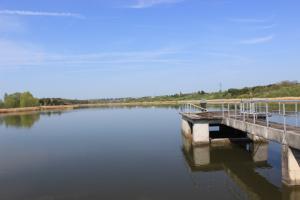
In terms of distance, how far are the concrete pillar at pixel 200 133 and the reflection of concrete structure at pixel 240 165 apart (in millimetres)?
402

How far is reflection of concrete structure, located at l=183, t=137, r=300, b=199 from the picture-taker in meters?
14.0

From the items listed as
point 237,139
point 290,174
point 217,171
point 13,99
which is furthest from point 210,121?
point 13,99

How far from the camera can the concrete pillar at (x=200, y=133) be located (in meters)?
24.7

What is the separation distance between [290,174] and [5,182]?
12604mm

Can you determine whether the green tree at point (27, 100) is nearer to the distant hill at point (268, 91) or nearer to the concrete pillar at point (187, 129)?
the distant hill at point (268, 91)

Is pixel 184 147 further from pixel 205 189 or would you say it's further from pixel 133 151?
pixel 205 189

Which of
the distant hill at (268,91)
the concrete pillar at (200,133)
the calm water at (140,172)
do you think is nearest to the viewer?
the calm water at (140,172)

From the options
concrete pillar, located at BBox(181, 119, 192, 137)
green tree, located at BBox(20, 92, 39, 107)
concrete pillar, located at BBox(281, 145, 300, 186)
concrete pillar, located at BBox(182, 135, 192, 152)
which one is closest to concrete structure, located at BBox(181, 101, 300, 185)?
concrete pillar, located at BBox(281, 145, 300, 186)

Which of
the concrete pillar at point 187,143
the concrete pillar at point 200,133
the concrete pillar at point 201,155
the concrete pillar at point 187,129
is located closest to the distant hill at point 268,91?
the concrete pillar at point 187,129

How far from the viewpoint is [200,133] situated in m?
24.9

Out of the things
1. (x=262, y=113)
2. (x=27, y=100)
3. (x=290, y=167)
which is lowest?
(x=290, y=167)

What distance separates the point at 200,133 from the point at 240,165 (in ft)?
19.5

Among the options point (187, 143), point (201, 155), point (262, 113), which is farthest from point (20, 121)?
point (262, 113)

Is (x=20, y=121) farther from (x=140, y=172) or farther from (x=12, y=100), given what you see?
(x=12, y=100)
